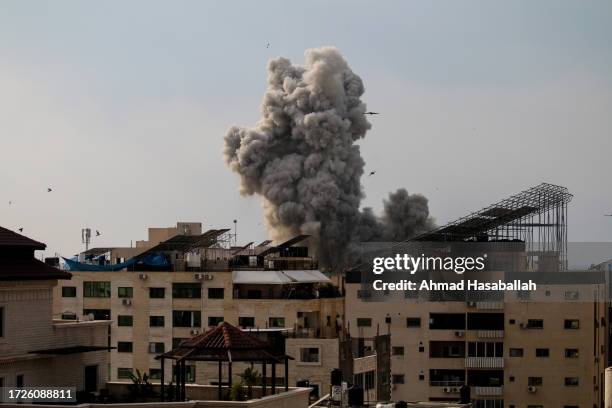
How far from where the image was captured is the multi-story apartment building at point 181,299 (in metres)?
76.6

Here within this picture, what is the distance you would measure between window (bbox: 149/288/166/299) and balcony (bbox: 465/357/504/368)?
17.2 meters

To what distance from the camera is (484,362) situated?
7556 cm

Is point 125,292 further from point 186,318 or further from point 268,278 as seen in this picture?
point 268,278

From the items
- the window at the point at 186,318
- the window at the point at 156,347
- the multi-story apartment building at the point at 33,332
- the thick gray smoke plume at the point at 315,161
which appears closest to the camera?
the multi-story apartment building at the point at 33,332

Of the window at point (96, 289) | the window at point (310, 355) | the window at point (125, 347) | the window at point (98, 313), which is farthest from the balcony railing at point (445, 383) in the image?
the window at point (96, 289)

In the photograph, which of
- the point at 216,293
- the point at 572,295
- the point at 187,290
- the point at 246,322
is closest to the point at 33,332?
the point at 246,322

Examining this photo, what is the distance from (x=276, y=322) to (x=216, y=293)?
4357mm

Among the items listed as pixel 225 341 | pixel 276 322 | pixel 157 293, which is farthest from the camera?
pixel 157 293

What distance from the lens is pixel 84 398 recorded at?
36.8 metres

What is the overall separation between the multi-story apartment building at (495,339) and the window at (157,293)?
10508 millimetres

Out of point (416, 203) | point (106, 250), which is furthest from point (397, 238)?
point (106, 250)

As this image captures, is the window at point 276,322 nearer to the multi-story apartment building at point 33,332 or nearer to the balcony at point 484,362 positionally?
the balcony at point 484,362

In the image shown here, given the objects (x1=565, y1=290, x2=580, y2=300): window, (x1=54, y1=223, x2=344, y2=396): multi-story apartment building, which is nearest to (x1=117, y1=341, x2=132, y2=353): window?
(x1=54, y1=223, x2=344, y2=396): multi-story apartment building

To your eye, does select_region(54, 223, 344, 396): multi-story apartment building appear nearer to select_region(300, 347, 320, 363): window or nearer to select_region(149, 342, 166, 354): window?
select_region(149, 342, 166, 354): window
